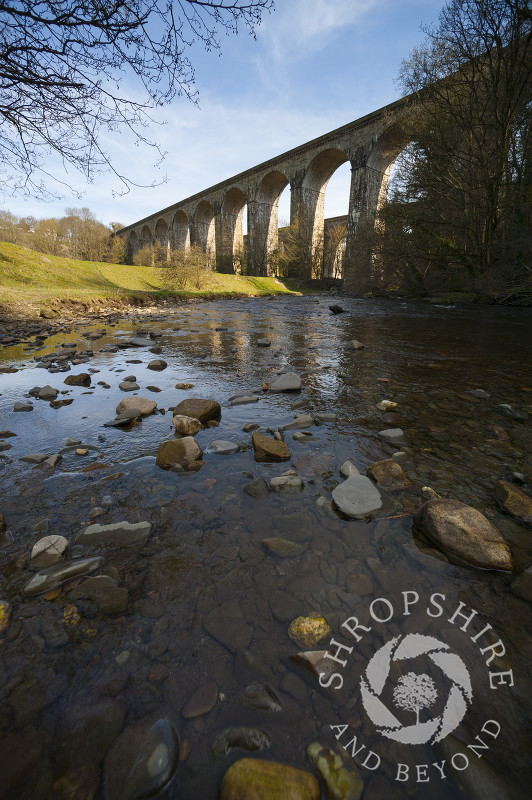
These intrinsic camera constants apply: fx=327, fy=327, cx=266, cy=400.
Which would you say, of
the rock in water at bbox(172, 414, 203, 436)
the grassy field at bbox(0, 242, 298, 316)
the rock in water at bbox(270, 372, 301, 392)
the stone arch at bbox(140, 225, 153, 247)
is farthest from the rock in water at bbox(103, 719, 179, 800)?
the stone arch at bbox(140, 225, 153, 247)

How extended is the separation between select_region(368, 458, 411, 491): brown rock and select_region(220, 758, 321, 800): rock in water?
1297mm

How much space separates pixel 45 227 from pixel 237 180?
4557 cm

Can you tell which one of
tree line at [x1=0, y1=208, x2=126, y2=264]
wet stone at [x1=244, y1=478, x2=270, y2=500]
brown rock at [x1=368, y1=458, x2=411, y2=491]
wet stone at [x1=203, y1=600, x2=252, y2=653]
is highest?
tree line at [x1=0, y1=208, x2=126, y2=264]

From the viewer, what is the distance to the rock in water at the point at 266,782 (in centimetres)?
74

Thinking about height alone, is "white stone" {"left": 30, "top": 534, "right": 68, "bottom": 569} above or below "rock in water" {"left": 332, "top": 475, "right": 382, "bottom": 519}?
below

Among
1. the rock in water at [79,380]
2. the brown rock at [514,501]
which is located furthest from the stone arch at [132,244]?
the brown rock at [514,501]

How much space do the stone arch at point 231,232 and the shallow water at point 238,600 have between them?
42903 mm

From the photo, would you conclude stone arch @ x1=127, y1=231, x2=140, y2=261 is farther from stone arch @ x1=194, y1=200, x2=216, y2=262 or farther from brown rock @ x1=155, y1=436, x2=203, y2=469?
brown rock @ x1=155, y1=436, x2=203, y2=469

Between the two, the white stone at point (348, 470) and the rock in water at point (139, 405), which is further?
the rock in water at point (139, 405)

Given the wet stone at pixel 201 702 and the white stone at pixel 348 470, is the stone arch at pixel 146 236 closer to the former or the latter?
the white stone at pixel 348 470

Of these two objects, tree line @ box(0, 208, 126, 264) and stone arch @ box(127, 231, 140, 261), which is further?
stone arch @ box(127, 231, 140, 261)

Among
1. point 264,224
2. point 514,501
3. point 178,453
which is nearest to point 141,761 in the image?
point 178,453

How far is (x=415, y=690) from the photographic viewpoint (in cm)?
96

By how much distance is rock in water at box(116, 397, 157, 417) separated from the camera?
2.95 m
